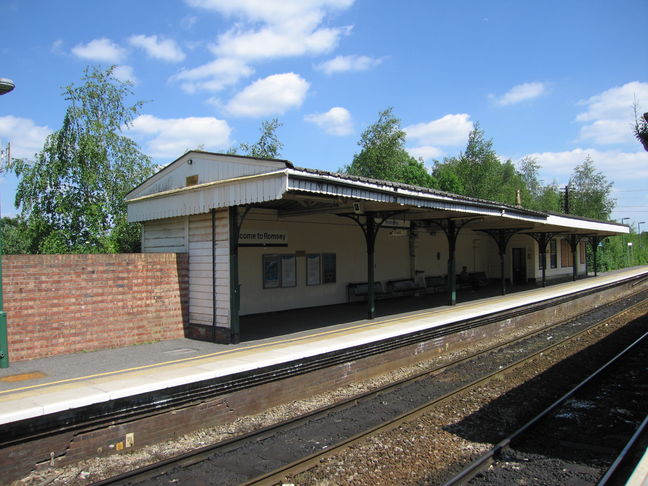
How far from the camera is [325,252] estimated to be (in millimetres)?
14266

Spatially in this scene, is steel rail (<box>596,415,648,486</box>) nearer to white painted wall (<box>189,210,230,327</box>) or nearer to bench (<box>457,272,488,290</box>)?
white painted wall (<box>189,210,230,327</box>)

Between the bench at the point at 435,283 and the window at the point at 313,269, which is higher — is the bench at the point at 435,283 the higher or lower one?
the lower one

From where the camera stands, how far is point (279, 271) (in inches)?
504

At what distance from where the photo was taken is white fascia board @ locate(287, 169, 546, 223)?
7656 mm

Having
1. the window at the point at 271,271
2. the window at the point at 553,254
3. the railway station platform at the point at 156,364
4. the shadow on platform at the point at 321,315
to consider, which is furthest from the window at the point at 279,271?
the window at the point at 553,254

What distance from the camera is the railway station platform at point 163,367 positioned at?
4.98m

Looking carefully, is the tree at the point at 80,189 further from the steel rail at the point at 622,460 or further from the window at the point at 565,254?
the window at the point at 565,254

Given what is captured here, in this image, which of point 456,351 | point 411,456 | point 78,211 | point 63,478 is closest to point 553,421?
point 411,456

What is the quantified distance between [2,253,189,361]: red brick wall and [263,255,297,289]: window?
299 cm

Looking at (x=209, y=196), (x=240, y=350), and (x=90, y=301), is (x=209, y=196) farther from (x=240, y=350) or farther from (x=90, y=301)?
(x=240, y=350)

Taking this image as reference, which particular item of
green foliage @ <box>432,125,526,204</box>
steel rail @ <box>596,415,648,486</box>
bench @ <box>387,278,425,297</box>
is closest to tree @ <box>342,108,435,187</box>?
green foliage @ <box>432,125,526,204</box>

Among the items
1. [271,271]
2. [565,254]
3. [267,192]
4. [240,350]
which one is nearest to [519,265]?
[565,254]

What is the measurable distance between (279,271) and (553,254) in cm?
1970

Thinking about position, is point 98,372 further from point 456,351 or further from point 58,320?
point 456,351
